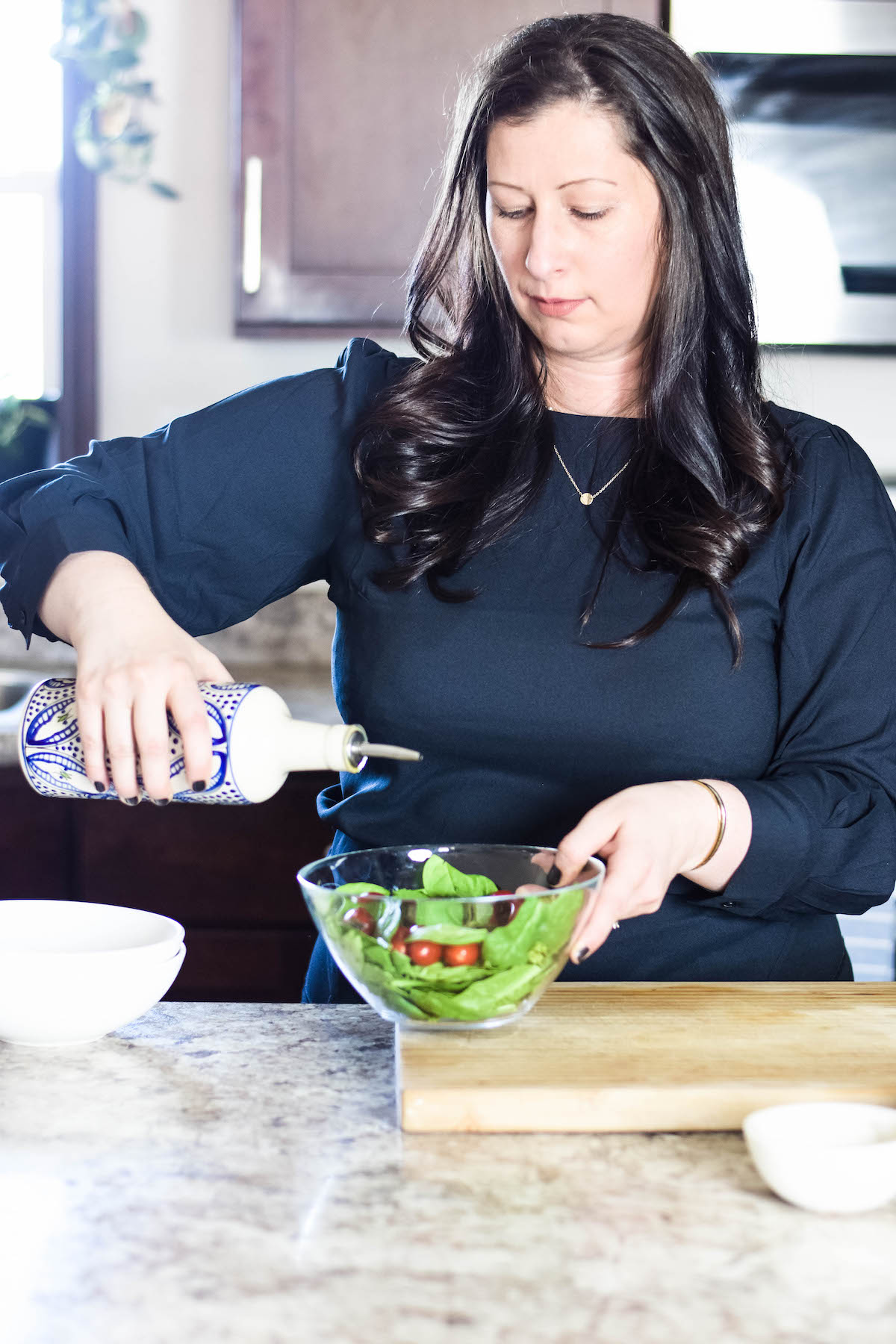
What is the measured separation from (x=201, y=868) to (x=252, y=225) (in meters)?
1.12

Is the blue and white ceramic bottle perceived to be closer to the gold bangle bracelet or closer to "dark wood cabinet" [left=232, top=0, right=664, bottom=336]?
the gold bangle bracelet

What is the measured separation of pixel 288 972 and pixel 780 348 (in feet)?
4.45

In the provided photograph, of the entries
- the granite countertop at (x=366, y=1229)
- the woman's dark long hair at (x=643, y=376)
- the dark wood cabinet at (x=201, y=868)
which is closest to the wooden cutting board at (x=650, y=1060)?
the granite countertop at (x=366, y=1229)

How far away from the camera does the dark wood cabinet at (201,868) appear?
1.92 meters

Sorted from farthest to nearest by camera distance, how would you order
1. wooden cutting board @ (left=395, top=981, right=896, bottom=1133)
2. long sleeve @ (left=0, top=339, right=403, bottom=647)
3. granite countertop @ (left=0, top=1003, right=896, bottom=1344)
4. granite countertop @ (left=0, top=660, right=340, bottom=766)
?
1. granite countertop @ (left=0, top=660, right=340, bottom=766)
2. long sleeve @ (left=0, top=339, right=403, bottom=647)
3. wooden cutting board @ (left=395, top=981, right=896, bottom=1133)
4. granite countertop @ (left=0, top=1003, right=896, bottom=1344)

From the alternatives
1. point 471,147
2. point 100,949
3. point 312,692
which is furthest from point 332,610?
point 100,949

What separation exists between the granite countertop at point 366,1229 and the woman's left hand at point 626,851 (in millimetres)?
159

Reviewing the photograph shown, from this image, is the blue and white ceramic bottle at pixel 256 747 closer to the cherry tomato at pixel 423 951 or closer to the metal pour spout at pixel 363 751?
the metal pour spout at pixel 363 751

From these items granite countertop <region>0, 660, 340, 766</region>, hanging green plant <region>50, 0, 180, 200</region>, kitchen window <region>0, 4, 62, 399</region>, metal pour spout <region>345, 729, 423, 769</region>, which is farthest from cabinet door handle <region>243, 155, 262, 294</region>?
metal pour spout <region>345, 729, 423, 769</region>

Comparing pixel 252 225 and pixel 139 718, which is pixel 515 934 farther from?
pixel 252 225

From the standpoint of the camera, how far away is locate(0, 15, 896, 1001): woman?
1.17 m

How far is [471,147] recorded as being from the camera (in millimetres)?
1302

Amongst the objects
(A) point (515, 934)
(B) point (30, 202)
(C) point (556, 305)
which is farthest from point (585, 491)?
(B) point (30, 202)

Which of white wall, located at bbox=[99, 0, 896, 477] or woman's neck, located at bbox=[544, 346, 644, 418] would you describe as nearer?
woman's neck, located at bbox=[544, 346, 644, 418]
